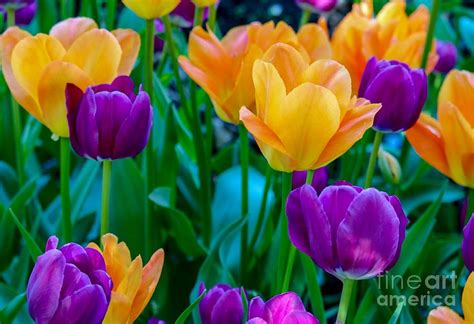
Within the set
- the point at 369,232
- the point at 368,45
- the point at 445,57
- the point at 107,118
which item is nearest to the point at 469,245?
the point at 369,232

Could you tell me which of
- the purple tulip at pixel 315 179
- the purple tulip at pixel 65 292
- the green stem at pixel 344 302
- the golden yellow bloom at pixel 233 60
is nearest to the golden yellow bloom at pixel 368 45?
the golden yellow bloom at pixel 233 60

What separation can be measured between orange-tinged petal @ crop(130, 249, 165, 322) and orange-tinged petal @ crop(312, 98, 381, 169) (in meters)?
0.17

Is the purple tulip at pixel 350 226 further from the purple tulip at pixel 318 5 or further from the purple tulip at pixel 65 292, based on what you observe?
the purple tulip at pixel 318 5

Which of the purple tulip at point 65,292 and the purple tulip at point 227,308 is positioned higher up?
the purple tulip at point 65,292

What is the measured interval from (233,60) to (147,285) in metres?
0.35

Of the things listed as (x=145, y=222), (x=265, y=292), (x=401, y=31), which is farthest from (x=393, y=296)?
(x=401, y=31)

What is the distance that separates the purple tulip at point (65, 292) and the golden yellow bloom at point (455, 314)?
0.76 feet

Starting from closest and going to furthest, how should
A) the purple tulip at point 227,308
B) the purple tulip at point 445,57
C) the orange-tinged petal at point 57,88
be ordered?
the purple tulip at point 227,308, the orange-tinged petal at point 57,88, the purple tulip at point 445,57

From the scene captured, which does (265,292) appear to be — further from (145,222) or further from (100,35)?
(100,35)

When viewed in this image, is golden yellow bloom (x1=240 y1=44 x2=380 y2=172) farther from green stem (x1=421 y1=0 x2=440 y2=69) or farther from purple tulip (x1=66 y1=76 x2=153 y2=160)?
green stem (x1=421 y1=0 x2=440 y2=69)

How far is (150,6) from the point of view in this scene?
100cm

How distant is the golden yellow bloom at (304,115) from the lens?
774 millimetres

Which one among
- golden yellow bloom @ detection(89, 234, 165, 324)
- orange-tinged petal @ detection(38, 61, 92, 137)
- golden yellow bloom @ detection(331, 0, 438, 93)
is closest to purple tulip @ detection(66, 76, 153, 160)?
orange-tinged petal @ detection(38, 61, 92, 137)

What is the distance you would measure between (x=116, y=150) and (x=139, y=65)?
46 centimetres
